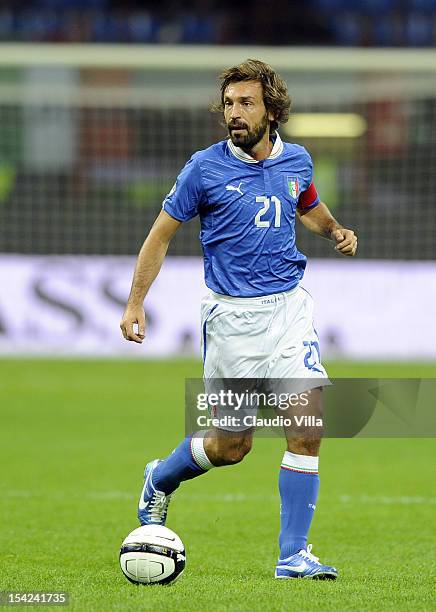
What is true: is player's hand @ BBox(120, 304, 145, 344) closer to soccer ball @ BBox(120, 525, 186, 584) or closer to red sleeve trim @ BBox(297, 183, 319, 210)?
soccer ball @ BBox(120, 525, 186, 584)

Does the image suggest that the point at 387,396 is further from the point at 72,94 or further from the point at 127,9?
the point at 127,9

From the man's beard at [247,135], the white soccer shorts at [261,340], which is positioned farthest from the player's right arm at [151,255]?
the man's beard at [247,135]

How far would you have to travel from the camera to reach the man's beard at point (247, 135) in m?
5.68

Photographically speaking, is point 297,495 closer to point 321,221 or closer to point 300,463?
point 300,463

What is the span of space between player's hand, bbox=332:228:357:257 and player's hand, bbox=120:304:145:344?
1.03 meters

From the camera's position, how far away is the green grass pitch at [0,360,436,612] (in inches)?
201

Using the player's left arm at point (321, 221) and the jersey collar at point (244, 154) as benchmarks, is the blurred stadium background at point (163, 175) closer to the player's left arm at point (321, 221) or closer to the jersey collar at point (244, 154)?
the player's left arm at point (321, 221)

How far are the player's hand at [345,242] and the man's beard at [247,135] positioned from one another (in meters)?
0.64

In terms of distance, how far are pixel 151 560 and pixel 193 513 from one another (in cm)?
235

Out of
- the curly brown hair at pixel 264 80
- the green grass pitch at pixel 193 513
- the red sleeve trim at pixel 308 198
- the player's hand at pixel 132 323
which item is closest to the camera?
the green grass pitch at pixel 193 513

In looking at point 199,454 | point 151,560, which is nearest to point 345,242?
point 199,454

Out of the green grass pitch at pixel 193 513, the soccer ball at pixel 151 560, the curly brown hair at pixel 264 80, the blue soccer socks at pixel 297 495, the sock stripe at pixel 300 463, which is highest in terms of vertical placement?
the curly brown hair at pixel 264 80

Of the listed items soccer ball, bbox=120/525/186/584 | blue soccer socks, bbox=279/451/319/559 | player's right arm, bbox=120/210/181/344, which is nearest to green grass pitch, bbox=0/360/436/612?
soccer ball, bbox=120/525/186/584

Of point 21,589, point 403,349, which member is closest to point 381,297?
point 403,349
